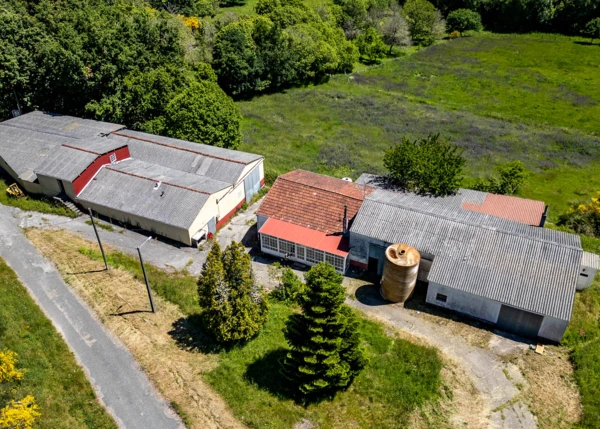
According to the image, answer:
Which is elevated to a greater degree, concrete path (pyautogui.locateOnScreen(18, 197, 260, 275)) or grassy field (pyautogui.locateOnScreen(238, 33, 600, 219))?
grassy field (pyautogui.locateOnScreen(238, 33, 600, 219))

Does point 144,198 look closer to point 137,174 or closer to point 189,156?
point 137,174

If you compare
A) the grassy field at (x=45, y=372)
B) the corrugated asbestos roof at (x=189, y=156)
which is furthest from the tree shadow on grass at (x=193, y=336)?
the corrugated asbestos roof at (x=189, y=156)

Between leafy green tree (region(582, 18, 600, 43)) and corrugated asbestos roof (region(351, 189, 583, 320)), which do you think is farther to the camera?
leafy green tree (region(582, 18, 600, 43))

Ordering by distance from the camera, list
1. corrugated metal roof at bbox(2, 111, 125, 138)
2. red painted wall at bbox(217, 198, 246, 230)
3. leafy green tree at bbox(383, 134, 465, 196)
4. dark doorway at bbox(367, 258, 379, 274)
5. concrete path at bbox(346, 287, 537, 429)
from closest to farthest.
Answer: concrete path at bbox(346, 287, 537, 429) < dark doorway at bbox(367, 258, 379, 274) < leafy green tree at bbox(383, 134, 465, 196) < red painted wall at bbox(217, 198, 246, 230) < corrugated metal roof at bbox(2, 111, 125, 138)

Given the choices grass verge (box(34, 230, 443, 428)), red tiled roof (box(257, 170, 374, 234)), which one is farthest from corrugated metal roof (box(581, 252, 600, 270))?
red tiled roof (box(257, 170, 374, 234))

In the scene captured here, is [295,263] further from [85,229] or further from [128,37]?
[128,37]

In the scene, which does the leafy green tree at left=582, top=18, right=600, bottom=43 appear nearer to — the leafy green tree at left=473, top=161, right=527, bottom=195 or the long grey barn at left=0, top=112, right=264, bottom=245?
the leafy green tree at left=473, top=161, right=527, bottom=195
